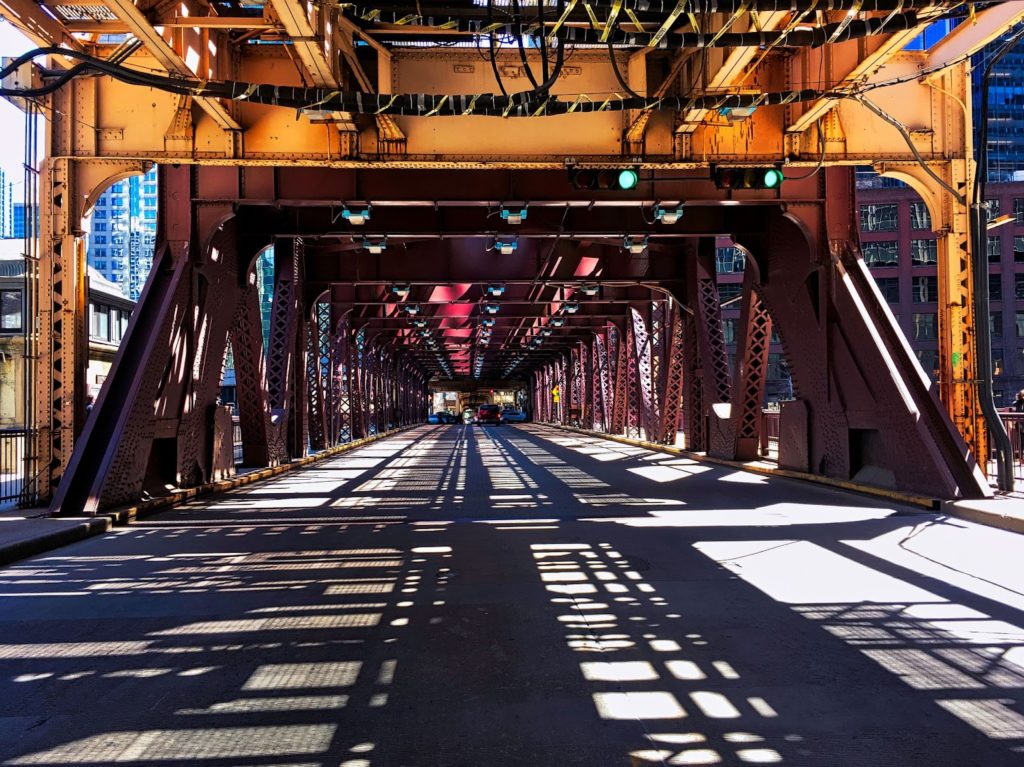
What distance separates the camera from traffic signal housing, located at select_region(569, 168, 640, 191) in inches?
500

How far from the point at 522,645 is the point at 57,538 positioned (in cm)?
687

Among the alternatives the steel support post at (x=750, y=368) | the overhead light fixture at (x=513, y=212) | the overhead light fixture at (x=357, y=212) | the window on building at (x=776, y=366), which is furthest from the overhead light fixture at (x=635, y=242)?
the window on building at (x=776, y=366)

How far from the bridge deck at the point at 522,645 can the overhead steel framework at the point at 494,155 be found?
324 centimetres

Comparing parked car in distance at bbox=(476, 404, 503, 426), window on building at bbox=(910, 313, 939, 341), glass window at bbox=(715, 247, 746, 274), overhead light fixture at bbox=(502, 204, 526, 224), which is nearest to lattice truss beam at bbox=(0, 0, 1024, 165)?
overhead light fixture at bbox=(502, 204, 526, 224)

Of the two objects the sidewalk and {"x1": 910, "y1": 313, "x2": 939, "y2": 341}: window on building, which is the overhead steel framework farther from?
{"x1": 910, "y1": 313, "x2": 939, "y2": 341}: window on building

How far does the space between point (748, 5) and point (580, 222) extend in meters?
9.47

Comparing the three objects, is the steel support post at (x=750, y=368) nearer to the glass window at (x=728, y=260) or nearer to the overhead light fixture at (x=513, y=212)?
the overhead light fixture at (x=513, y=212)

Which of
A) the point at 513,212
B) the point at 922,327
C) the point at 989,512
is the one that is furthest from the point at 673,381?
the point at 922,327

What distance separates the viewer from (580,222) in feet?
58.6

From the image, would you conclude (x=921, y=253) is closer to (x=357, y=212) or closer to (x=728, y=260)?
(x=728, y=260)

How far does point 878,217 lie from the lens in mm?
71750

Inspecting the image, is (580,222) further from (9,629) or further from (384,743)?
(384,743)

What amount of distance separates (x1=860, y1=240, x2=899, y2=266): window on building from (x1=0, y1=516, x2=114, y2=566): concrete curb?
7204 cm

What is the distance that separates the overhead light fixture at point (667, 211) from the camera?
1540 centimetres
